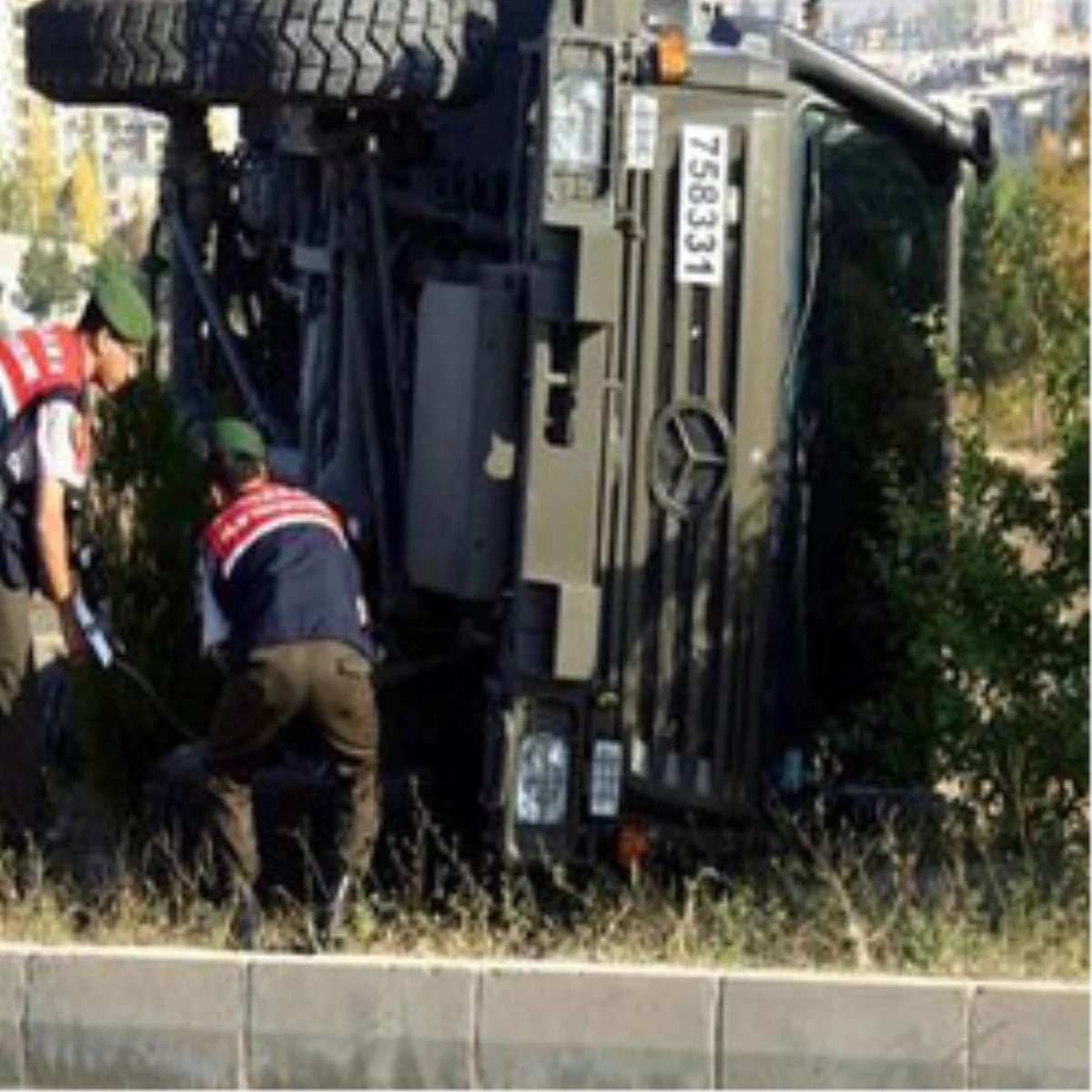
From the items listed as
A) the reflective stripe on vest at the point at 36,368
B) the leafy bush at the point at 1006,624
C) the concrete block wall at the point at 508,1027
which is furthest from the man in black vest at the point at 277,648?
the leafy bush at the point at 1006,624

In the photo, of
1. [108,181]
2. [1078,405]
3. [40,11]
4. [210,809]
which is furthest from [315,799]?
[108,181]

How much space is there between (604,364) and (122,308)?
4.26ft

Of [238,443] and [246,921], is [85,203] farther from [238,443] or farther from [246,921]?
[246,921]

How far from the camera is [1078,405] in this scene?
846cm

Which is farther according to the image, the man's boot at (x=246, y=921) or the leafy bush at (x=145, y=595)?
the leafy bush at (x=145, y=595)

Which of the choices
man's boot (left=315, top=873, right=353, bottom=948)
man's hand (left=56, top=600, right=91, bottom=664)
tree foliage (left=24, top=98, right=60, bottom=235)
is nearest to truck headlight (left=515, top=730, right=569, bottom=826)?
man's boot (left=315, top=873, right=353, bottom=948)

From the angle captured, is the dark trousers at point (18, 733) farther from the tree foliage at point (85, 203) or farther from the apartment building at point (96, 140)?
the tree foliage at point (85, 203)

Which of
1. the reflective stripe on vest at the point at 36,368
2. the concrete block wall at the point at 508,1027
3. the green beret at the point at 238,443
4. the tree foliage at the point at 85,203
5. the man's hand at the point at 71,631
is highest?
the reflective stripe on vest at the point at 36,368

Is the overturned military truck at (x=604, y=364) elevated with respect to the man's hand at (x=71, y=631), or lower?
elevated

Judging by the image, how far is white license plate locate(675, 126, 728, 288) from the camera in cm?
824

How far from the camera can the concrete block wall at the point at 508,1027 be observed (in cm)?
700

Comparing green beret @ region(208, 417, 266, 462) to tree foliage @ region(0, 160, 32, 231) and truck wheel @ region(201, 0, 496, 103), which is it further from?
tree foliage @ region(0, 160, 32, 231)

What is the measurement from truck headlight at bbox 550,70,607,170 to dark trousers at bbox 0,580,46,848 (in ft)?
6.33

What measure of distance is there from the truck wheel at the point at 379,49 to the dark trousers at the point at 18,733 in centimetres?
169
